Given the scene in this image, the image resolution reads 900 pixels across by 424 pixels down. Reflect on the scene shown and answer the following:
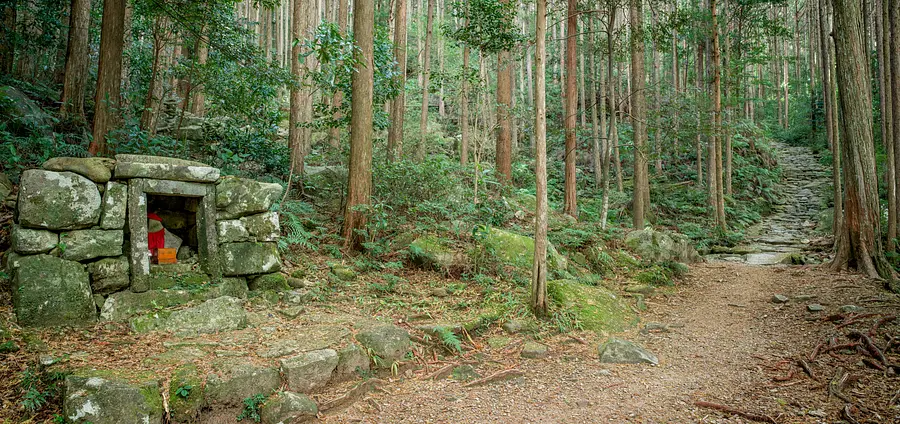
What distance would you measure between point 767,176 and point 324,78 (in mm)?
19035

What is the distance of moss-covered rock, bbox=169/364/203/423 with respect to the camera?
3.40m

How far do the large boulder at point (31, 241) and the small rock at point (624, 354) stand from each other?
5712 mm

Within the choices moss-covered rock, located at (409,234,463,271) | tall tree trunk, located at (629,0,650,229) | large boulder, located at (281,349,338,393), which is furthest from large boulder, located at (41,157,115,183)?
tall tree trunk, located at (629,0,650,229)

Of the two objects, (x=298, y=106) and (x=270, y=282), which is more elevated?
Result: (x=298, y=106)

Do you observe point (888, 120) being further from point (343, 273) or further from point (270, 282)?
point (270, 282)

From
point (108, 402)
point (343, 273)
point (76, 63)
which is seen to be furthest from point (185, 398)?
point (76, 63)

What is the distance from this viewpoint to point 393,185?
8.53 m

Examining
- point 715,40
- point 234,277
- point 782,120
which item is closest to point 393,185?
point 234,277

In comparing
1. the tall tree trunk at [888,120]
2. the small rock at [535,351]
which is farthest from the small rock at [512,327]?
the tall tree trunk at [888,120]

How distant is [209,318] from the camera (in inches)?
184

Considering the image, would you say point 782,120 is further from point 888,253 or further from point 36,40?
point 36,40

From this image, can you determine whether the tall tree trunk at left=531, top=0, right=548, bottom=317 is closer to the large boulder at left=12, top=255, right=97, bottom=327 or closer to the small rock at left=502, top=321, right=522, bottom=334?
the small rock at left=502, top=321, right=522, bottom=334

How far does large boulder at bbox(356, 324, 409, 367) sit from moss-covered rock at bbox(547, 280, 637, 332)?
8.18 ft

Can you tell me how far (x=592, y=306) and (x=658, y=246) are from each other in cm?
478
